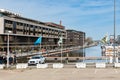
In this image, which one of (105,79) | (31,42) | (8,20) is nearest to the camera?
(105,79)

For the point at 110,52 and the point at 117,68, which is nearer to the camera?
the point at 117,68

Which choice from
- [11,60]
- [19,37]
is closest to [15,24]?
[19,37]

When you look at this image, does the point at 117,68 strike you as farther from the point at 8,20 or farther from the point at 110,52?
the point at 8,20

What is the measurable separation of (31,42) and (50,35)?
35049mm

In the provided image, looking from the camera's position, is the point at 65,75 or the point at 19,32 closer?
the point at 65,75

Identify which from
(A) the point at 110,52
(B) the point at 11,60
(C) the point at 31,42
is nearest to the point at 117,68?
(A) the point at 110,52

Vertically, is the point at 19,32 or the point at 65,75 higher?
the point at 19,32

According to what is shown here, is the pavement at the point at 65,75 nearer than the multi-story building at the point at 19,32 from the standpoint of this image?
Yes

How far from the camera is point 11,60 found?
5703 cm

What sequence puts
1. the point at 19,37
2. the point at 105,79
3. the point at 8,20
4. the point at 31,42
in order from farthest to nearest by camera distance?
the point at 31,42 < the point at 19,37 < the point at 8,20 < the point at 105,79

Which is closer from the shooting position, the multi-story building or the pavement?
the pavement

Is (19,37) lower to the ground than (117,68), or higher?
higher

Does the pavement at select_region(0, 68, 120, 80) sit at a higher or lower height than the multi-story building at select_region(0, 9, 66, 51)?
lower

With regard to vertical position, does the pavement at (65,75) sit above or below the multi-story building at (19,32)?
below
